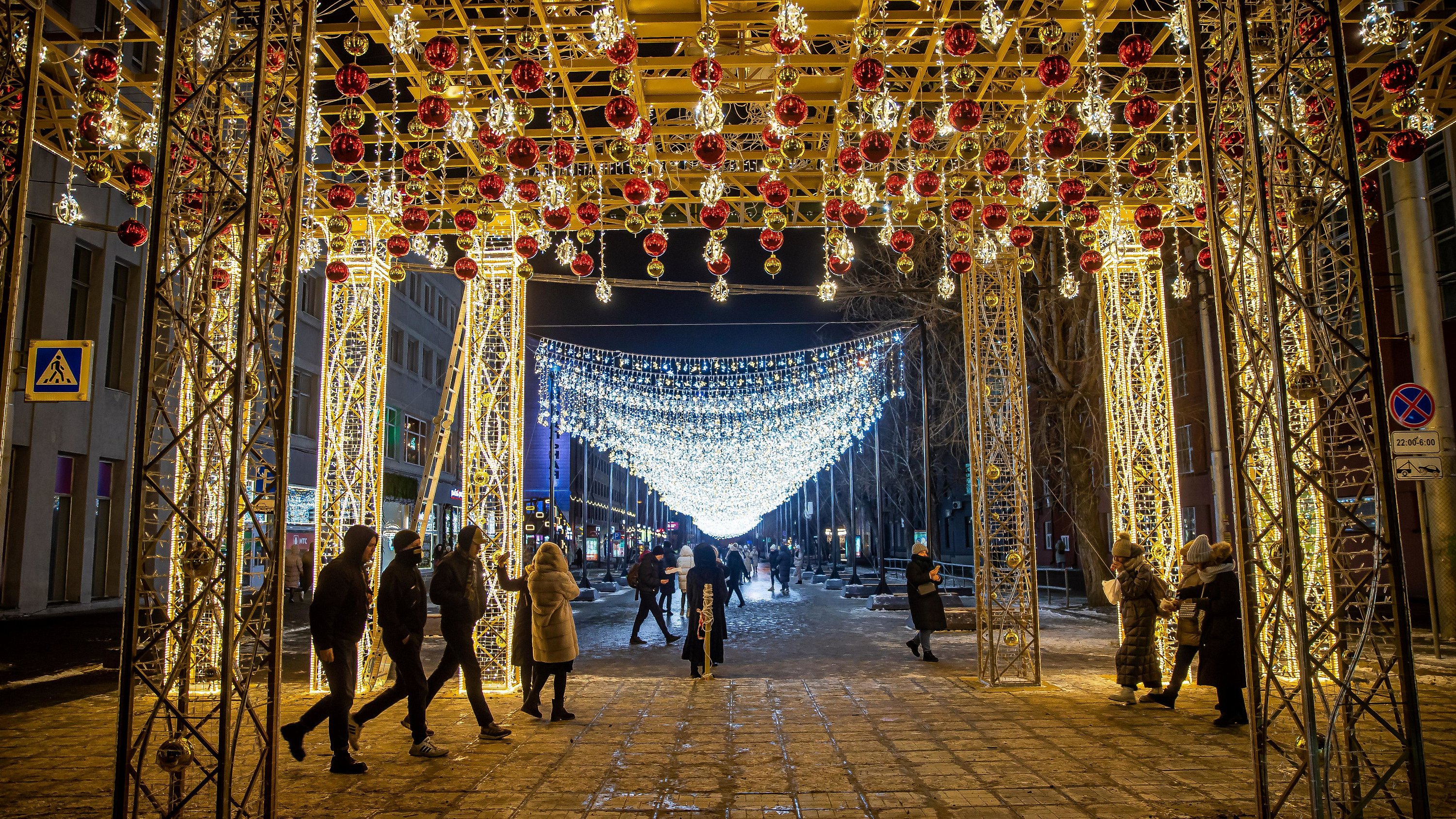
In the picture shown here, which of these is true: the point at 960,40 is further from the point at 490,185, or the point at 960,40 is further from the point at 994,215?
the point at 490,185

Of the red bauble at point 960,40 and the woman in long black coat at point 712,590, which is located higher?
the red bauble at point 960,40

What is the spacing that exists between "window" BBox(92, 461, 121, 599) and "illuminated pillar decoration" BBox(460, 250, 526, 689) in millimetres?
16691

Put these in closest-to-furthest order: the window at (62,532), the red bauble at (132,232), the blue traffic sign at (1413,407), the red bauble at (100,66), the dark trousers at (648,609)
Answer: the red bauble at (100,66) < the red bauble at (132,232) < the blue traffic sign at (1413,407) < the dark trousers at (648,609) < the window at (62,532)

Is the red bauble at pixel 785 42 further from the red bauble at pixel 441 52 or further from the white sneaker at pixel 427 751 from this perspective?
the white sneaker at pixel 427 751

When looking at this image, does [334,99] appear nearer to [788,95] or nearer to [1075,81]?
[788,95]

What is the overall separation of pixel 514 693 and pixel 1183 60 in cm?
977

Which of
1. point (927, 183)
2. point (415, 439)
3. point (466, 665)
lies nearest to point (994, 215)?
point (927, 183)

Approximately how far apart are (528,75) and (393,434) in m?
34.0

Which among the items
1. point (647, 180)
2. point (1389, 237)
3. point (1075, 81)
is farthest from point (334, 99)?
point (1389, 237)

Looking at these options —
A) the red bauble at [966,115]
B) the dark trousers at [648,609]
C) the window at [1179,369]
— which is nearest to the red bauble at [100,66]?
the red bauble at [966,115]

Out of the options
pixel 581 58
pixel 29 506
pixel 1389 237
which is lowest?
pixel 29 506

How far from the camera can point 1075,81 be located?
924 cm

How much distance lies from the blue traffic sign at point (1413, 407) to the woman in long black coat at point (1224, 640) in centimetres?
390

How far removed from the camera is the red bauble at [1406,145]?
775cm
